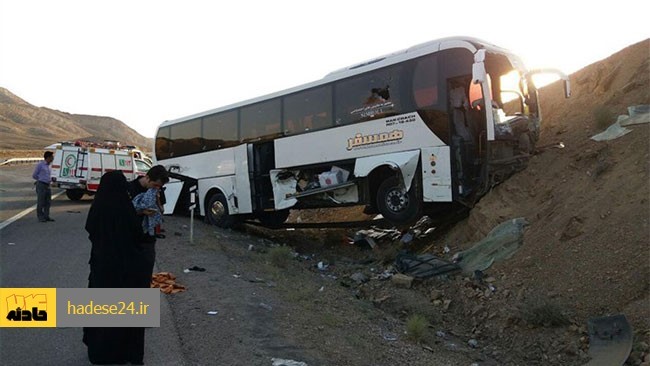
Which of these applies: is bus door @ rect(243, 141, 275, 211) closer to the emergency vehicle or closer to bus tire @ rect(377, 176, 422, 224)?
bus tire @ rect(377, 176, 422, 224)

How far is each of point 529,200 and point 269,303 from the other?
5.42m

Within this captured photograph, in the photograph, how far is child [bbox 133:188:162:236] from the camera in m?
4.77

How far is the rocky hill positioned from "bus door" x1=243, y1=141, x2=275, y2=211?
69672 millimetres

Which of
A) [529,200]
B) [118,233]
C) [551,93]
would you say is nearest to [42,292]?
[118,233]

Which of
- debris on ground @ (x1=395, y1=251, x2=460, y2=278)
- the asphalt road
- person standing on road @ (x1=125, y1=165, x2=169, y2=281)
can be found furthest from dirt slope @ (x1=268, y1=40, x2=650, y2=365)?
person standing on road @ (x1=125, y1=165, x2=169, y2=281)

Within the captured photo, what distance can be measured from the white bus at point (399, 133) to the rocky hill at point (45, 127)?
233 ft

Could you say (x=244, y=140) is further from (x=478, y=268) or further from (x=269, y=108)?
(x=478, y=268)

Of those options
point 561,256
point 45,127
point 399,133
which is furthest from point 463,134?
point 45,127

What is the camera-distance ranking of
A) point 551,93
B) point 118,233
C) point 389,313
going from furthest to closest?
point 551,93, point 389,313, point 118,233

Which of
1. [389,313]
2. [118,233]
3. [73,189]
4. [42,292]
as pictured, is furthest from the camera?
[73,189]

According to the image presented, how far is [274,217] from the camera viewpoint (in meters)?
14.4

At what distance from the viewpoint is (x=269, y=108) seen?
42.1 ft

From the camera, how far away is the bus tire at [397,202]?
966cm

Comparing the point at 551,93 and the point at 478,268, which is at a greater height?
the point at 551,93
